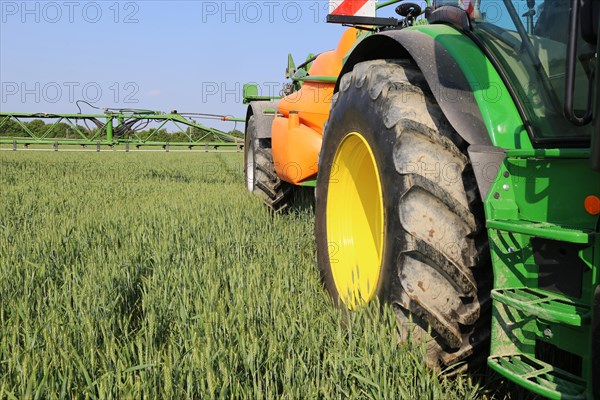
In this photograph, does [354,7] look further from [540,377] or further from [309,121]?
[540,377]

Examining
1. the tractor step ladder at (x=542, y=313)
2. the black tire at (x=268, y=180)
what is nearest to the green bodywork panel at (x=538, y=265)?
the tractor step ladder at (x=542, y=313)

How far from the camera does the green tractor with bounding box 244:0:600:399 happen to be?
4.67 feet

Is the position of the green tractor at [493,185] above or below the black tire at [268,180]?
above

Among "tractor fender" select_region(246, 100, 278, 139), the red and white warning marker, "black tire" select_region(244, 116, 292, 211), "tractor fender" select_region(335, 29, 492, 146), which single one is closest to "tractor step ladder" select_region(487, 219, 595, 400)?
"tractor fender" select_region(335, 29, 492, 146)

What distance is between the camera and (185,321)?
2162 mm

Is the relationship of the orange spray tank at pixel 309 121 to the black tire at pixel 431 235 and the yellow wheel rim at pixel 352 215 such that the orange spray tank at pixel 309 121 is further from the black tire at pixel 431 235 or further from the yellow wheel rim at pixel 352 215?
the black tire at pixel 431 235

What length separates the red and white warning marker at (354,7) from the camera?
321cm

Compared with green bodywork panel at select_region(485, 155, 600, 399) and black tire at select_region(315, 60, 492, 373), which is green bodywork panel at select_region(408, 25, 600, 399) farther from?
black tire at select_region(315, 60, 492, 373)

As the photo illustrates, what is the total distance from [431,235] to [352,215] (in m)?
1.00

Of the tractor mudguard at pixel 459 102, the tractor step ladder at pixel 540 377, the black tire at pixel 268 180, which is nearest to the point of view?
the tractor step ladder at pixel 540 377

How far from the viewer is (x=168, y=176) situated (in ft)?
32.6

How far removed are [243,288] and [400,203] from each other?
3.45ft

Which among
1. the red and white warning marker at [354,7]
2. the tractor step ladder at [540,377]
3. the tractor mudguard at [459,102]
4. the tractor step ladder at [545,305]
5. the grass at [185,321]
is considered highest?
the red and white warning marker at [354,7]

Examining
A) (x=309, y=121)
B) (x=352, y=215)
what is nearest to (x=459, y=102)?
(x=352, y=215)
